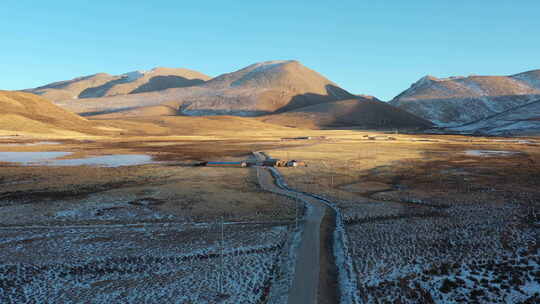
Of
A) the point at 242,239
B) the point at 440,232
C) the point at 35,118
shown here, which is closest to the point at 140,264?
the point at 242,239

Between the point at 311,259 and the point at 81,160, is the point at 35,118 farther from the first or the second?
the point at 311,259

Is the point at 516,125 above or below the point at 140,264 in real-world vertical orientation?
above

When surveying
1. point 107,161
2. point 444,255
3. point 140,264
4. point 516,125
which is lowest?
point 444,255

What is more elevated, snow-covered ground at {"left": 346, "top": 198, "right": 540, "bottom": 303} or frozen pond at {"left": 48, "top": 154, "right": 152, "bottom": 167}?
frozen pond at {"left": 48, "top": 154, "right": 152, "bottom": 167}

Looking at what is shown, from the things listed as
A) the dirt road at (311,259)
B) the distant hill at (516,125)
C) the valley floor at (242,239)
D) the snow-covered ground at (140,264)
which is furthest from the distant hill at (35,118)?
the distant hill at (516,125)

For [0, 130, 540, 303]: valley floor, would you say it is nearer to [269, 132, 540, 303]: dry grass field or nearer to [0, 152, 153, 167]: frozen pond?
[269, 132, 540, 303]: dry grass field

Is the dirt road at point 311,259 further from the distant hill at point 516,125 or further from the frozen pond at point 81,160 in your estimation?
the distant hill at point 516,125

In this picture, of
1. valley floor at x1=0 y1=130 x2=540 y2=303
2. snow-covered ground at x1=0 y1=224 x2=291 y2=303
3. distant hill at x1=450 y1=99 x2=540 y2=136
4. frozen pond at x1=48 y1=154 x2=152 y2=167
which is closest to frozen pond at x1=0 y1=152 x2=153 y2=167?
frozen pond at x1=48 y1=154 x2=152 y2=167

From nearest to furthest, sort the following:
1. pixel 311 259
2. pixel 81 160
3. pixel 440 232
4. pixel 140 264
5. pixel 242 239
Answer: pixel 140 264, pixel 311 259, pixel 242 239, pixel 440 232, pixel 81 160

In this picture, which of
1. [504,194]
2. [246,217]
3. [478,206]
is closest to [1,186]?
[246,217]
